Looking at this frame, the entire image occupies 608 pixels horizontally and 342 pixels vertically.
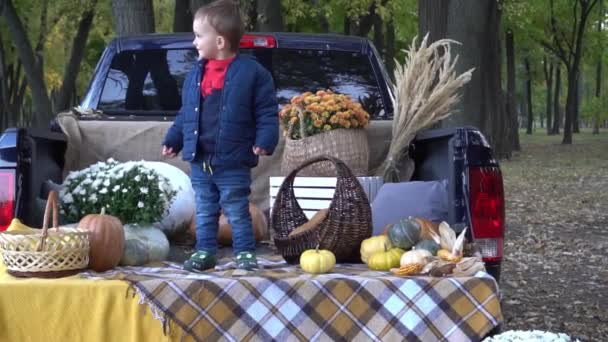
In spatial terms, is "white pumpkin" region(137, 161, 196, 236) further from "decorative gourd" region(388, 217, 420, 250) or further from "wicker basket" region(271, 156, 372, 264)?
"decorative gourd" region(388, 217, 420, 250)

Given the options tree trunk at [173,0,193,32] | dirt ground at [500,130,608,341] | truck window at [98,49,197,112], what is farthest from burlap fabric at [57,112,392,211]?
tree trunk at [173,0,193,32]

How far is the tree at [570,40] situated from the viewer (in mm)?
33281

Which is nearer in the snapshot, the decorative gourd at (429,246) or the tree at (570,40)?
the decorative gourd at (429,246)

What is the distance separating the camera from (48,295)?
3184mm

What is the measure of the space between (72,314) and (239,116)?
133 centimetres

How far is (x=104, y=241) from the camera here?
3.65 metres

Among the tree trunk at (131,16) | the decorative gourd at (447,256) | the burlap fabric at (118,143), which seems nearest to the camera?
the decorative gourd at (447,256)

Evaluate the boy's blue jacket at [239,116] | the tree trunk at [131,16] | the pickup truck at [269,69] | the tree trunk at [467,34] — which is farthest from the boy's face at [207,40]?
the tree trunk at [131,16]

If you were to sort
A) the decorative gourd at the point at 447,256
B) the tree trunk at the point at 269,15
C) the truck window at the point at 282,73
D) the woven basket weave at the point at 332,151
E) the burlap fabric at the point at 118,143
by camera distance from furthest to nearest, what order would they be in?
the tree trunk at the point at 269,15, the truck window at the point at 282,73, the woven basket weave at the point at 332,151, the burlap fabric at the point at 118,143, the decorative gourd at the point at 447,256

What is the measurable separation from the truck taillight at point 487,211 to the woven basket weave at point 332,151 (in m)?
1.29

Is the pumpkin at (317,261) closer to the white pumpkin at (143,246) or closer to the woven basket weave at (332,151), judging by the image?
the white pumpkin at (143,246)

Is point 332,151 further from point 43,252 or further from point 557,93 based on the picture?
point 557,93

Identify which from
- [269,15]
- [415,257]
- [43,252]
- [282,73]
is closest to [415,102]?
[282,73]

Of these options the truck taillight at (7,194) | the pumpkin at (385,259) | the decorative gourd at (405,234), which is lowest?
the pumpkin at (385,259)
